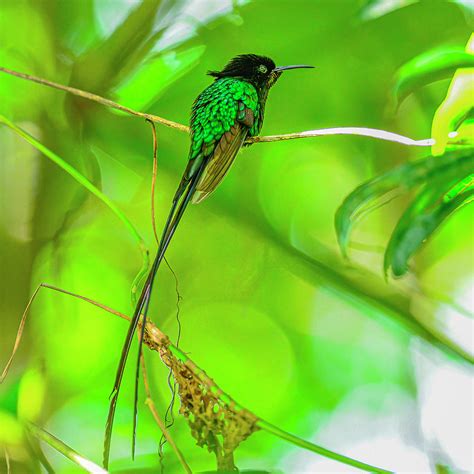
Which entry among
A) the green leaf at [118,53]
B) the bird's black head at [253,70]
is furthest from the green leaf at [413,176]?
the green leaf at [118,53]

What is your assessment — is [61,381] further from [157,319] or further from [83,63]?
[83,63]

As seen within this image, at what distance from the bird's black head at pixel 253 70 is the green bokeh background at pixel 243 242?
81 millimetres

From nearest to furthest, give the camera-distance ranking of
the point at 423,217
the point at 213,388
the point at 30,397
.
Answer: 1. the point at 423,217
2. the point at 213,388
3. the point at 30,397

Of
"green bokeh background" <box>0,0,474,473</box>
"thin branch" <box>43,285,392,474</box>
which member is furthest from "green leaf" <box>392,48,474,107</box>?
"thin branch" <box>43,285,392,474</box>

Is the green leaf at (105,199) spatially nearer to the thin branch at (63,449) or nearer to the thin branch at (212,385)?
the thin branch at (212,385)

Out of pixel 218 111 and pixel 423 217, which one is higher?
pixel 218 111

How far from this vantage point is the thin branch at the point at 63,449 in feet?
4.15

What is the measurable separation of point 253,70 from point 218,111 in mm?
177

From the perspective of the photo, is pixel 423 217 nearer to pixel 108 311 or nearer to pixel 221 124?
pixel 221 124

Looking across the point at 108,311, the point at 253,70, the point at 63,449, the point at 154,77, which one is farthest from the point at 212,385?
the point at 154,77

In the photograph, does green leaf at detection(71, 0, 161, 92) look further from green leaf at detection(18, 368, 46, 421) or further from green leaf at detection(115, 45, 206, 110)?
green leaf at detection(18, 368, 46, 421)

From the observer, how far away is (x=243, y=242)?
1.60 metres

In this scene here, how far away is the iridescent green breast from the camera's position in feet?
4.50

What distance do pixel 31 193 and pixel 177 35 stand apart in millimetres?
577
